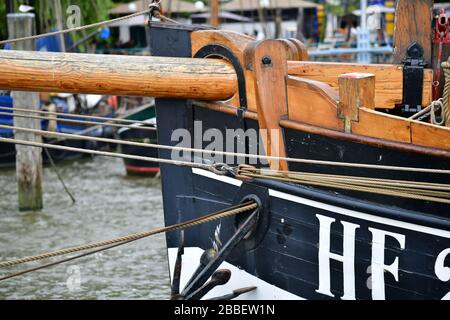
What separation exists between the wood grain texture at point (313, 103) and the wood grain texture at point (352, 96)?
0.04 metres

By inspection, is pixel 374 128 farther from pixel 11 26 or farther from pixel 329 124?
pixel 11 26

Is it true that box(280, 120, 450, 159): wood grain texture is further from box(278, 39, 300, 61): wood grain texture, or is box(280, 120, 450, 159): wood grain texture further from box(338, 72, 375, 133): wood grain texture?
box(278, 39, 300, 61): wood grain texture

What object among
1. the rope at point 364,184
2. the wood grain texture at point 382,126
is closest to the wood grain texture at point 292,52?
the rope at point 364,184

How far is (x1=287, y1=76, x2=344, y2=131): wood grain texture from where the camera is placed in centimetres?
494

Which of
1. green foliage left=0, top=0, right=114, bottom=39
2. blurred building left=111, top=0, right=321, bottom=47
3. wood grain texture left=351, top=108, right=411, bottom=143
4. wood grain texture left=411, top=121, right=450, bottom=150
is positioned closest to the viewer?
wood grain texture left=411, top=121, right=450, bottom=150

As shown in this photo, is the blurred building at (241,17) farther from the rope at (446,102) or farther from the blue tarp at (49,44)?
the rope at (446,102)

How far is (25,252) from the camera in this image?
10469 millimetres

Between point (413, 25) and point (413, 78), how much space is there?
32 centimetres

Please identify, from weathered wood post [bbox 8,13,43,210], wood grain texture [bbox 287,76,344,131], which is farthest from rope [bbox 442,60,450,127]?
weathered wood post [bbox 8,13,43,210]

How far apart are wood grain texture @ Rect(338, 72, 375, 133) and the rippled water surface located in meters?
4.08

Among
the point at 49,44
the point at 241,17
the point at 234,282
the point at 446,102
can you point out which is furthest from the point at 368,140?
the point at 241,17

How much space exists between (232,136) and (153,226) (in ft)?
21.3

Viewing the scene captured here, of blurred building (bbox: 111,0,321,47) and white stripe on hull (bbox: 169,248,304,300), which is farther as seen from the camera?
blurred building (bbox: 111,0,321,47)

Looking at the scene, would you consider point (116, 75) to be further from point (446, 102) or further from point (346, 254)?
point (446, 102)
